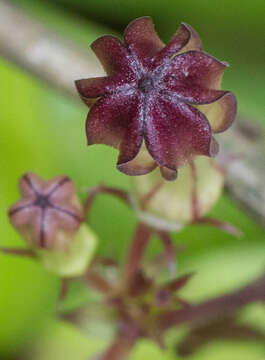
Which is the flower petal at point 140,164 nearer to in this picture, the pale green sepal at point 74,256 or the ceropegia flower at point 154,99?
the ceropegia flower at point 154,99

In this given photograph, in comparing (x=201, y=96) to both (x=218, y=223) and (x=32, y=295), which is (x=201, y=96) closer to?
(x=218, y=223)

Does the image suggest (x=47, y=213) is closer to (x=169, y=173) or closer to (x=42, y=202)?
(x=42, y=202)

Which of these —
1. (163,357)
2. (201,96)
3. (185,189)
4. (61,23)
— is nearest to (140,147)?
(201,96)

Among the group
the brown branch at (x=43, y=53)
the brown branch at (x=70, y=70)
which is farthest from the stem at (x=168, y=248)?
the brown branch at (x=43, y=53)

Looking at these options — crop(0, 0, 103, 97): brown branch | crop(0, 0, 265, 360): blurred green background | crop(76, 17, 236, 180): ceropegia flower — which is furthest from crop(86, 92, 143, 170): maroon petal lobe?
crop(0, 0, 265, 360): blurred green background

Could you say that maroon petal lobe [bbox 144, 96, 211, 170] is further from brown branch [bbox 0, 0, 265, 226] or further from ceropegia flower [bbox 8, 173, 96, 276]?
brown branch [bbox 0, 0, 265, 226]

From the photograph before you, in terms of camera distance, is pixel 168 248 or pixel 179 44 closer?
pixel 179 44

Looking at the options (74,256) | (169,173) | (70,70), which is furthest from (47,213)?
(70,70)
